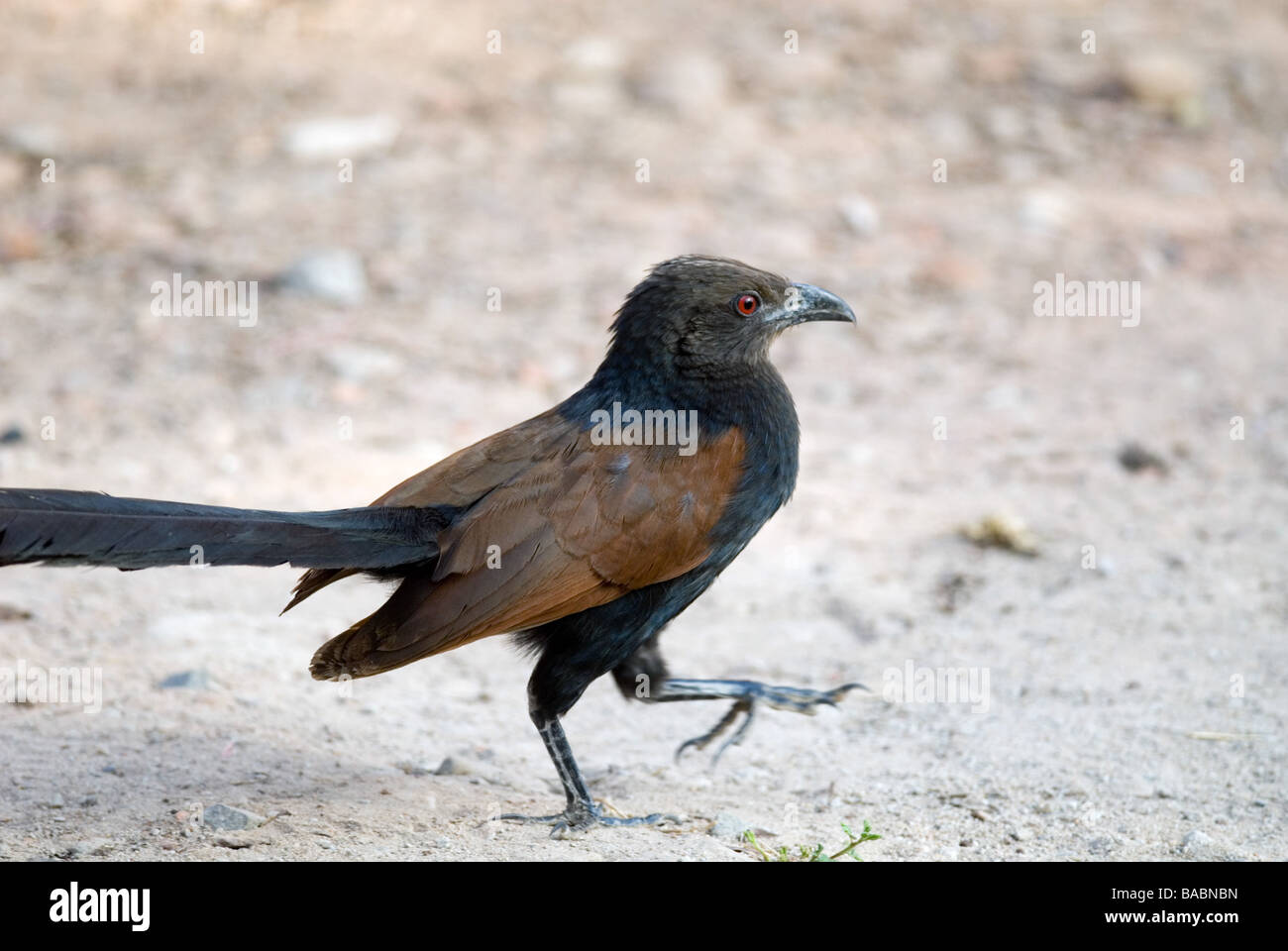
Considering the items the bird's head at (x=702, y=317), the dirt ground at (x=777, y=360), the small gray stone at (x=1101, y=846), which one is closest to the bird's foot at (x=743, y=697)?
the dirt ground at (x=777, y=360)

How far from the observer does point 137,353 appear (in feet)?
27.3

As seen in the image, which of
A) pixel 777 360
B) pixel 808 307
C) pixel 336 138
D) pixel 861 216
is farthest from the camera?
pixel 336 138

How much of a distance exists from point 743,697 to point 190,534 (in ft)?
6.80

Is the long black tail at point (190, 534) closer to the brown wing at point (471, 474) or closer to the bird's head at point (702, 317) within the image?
the brown wing at point (471, 474)

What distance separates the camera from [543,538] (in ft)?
13.7

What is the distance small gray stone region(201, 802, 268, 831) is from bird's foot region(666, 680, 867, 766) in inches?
57.8

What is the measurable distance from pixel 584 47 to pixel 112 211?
3.91 meters

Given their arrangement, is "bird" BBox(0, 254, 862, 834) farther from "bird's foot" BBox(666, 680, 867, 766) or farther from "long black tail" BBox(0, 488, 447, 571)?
"bird's foot" BBox(666, 680, 867, 766)

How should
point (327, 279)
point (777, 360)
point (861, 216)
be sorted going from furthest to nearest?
point (861, 216), point (327, 279), point (777, 360)

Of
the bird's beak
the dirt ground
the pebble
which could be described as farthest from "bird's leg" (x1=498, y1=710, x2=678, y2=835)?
the pebble

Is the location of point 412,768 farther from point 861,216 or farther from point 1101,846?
point 861,216

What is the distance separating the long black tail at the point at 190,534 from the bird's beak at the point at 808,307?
1461 millimetres

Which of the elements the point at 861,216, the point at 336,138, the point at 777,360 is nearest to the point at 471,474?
the point at 777,360

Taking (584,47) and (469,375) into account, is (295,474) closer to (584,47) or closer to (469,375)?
(469,375)
